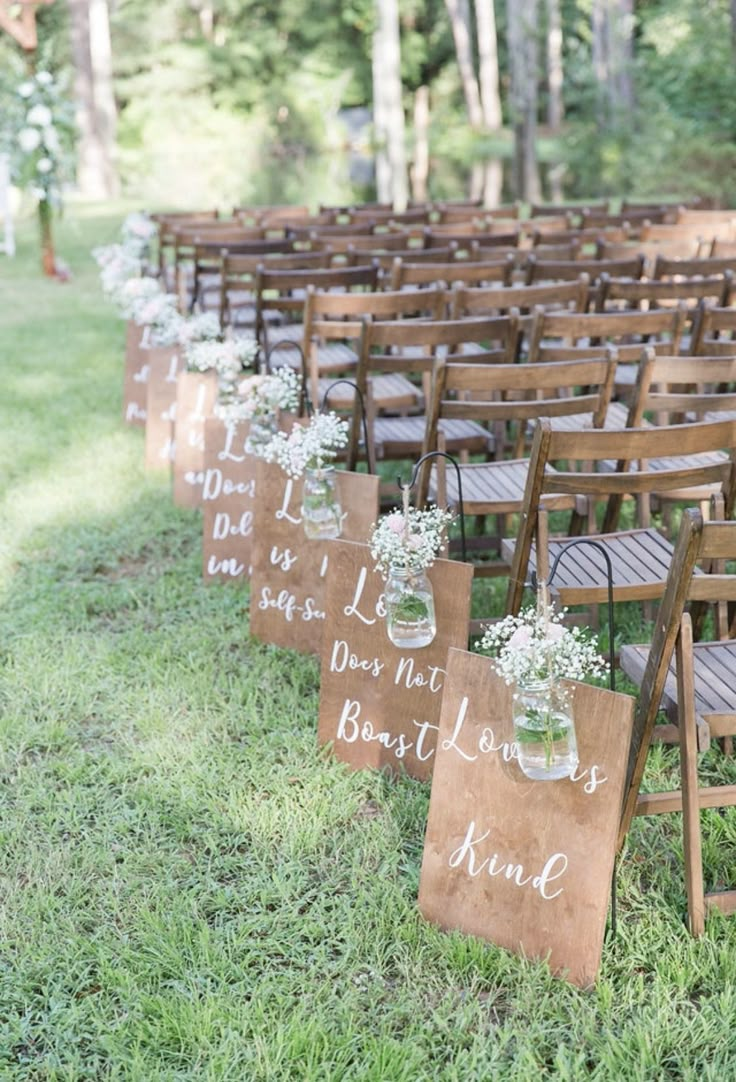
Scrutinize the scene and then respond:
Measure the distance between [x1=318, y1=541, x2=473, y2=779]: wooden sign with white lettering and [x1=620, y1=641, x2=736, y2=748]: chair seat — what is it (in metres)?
0.47

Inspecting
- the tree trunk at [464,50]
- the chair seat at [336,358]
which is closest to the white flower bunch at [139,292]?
the chair seat at [336,358]

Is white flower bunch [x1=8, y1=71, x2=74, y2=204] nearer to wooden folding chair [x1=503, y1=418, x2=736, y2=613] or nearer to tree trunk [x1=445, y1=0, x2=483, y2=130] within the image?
A: wooden folding chair [x1=503, y1=418, x2=736, y2=613]

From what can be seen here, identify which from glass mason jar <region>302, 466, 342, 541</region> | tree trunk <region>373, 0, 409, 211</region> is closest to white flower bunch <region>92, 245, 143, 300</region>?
glass mason jar <region>302, 466, 342, 541</region>

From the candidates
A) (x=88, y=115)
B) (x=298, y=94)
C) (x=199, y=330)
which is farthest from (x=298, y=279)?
(x=298, y=94)

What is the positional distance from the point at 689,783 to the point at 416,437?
8.41 ft

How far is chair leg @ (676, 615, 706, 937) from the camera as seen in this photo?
239 centimetres

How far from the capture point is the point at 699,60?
1584 centimetres

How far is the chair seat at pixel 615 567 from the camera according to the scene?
3.12 metres

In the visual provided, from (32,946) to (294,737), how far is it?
998 mm

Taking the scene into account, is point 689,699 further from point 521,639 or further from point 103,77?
point 103,77

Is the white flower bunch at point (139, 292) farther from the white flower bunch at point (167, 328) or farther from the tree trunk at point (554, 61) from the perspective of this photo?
the tree trunk at point (554, 61)

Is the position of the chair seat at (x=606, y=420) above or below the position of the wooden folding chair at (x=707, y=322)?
below

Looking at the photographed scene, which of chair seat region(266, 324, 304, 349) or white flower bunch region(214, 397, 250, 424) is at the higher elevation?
white flower bunch region(214, 397, 250, 424)

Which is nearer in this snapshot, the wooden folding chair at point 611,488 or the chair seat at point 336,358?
the wooden folding chair at point 611,488
